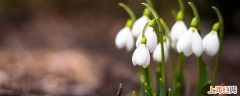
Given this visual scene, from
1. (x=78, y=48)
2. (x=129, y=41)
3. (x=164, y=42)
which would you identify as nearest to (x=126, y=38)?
(x=129, y=41)

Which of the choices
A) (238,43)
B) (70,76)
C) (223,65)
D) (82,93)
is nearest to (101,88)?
(82,93)

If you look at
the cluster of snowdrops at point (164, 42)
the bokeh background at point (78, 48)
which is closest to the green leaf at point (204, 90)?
the cluster of snowdrops at point (164, 42)

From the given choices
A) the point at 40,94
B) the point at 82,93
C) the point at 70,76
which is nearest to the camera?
the point at 40,94

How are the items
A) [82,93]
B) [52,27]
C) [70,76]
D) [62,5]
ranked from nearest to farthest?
1. [82,93]
2. [70,76]
3. [52,27]
4. [62,5]

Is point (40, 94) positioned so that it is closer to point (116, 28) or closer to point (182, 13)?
point (182, 13)

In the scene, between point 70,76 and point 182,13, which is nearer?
point 182,13

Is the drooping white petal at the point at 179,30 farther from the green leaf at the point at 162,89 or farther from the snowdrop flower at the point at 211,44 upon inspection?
the green leaf at the point at 162,89

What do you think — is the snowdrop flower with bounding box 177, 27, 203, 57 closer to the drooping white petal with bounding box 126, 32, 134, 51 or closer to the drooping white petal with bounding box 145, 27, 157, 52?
the drooping white petal with bounding box 145, 27, 157, 52
